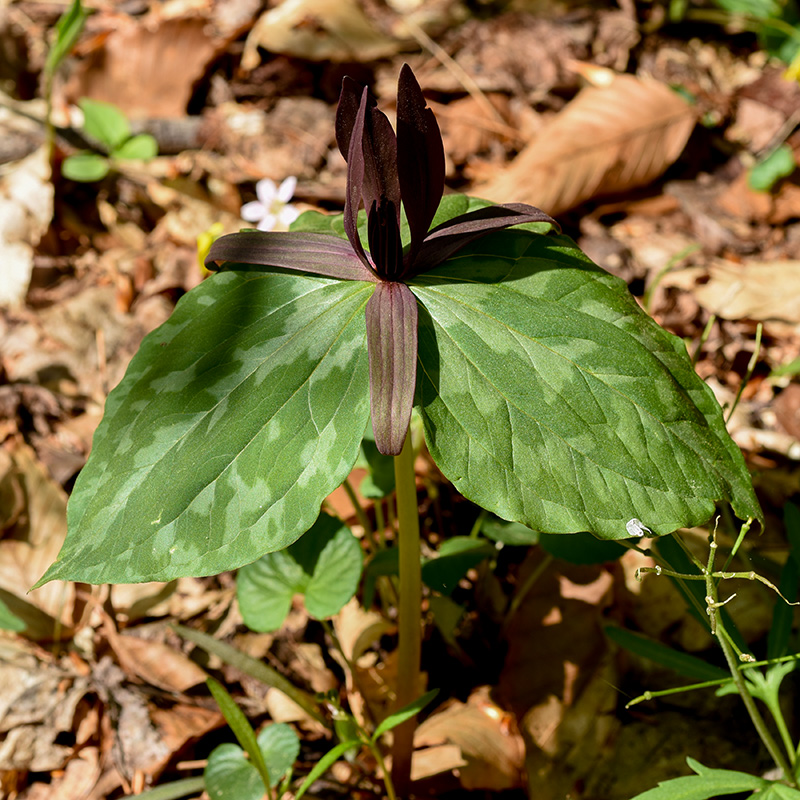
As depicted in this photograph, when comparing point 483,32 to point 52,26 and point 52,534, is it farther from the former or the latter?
point 52,534

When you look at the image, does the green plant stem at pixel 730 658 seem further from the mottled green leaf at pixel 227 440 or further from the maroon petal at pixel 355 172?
the maroon petal at pixel 355 172

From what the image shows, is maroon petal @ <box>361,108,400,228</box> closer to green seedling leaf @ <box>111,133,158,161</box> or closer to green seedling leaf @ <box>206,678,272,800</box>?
green seedling leaf @ <box>206,678,272,800</box>

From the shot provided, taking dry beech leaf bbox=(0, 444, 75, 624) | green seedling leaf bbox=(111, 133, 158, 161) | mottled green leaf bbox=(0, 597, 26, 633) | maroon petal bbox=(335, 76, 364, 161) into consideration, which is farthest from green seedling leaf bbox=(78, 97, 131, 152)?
maroon petal bbox=(335, 76, 364, 161)

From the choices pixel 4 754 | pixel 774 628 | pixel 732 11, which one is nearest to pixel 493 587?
pixel 774 628

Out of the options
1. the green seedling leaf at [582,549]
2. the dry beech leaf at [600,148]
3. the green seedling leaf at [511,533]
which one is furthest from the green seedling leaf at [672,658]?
the dry beech leaf at [600,148]

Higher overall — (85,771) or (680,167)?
(680,167)
